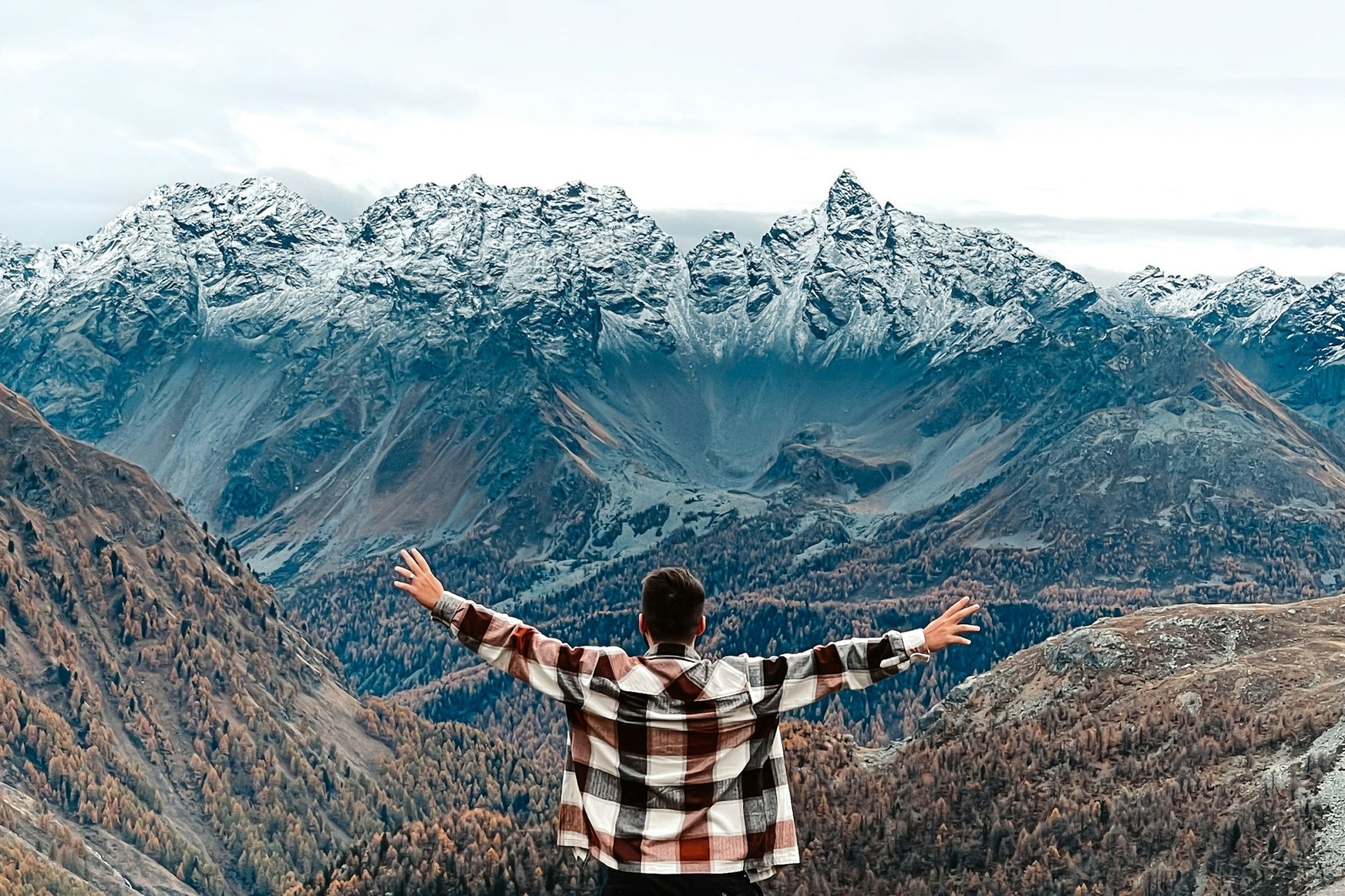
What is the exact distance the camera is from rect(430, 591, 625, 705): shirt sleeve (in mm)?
14531

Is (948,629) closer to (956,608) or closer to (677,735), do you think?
(956,608)

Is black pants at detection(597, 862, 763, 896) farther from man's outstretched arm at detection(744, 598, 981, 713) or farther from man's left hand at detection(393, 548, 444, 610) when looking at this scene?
man's left hand at detection(393, 548, 444, 610)

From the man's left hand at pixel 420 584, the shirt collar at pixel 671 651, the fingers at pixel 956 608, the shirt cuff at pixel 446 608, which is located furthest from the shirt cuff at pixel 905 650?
the man's left hand at pixel 420 584

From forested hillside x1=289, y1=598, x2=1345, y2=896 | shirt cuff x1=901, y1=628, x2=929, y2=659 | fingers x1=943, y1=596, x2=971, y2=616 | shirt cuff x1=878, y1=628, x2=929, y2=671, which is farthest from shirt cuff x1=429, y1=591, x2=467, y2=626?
forested hillside x1=289, y1=598, x2=1345, y2=896

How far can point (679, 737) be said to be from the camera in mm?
14422

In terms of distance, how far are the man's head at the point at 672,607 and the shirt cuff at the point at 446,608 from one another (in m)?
1.98

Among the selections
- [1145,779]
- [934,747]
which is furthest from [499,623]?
[934,747]

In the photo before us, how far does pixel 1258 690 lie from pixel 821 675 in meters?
112

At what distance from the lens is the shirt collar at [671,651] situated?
48.0 ft

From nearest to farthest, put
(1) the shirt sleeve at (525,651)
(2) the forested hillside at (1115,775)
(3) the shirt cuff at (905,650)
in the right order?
(1) the shirt sleeve at (525,651) < (3) the shirt cuff at (905,650) < (2) the forested hillside at (1115,775)

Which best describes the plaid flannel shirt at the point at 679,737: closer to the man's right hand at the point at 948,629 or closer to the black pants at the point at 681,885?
the black pants at the point at 681,885

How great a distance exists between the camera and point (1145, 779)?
113688mm

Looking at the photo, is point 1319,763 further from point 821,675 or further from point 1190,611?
point 821,675

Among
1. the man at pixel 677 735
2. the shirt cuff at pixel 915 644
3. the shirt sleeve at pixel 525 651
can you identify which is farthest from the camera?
the shirt cuff at pixel 915 644
